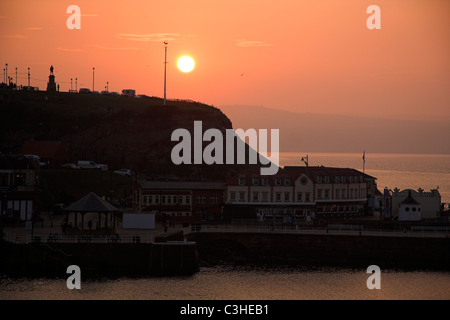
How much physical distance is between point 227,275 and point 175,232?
10.2 metres

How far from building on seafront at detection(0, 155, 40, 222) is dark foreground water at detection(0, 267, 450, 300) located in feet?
74.5

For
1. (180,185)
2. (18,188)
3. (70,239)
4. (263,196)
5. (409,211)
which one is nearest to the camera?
(70,239)

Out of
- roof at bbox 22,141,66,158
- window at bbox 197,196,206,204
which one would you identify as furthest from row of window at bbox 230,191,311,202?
roof at bbox 22,141,66,158

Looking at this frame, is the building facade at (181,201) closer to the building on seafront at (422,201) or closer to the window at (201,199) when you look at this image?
the window at (201,199)

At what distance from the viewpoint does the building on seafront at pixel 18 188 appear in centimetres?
10350

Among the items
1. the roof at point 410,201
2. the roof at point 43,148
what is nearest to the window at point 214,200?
the roof at point 410,201

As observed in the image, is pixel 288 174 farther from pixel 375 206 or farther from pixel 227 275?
pixel 227 275

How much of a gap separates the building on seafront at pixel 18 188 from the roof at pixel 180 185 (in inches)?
529

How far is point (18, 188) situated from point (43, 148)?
53.7 meters

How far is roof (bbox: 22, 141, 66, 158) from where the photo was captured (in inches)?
6140

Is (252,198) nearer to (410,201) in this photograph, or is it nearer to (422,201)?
(410,201)

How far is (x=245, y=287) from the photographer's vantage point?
79312 mm

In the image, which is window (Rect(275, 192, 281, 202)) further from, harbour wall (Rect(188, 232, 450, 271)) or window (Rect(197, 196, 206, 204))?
harbour wall (Rect(188, 232, 450, 271))

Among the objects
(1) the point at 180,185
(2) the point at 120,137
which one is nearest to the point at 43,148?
(2) the point at 120,137
